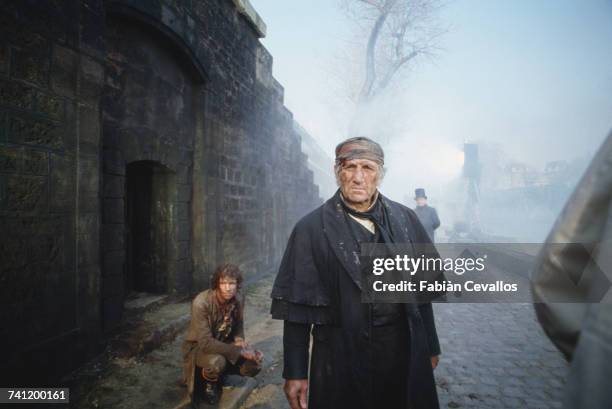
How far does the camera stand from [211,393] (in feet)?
9.80

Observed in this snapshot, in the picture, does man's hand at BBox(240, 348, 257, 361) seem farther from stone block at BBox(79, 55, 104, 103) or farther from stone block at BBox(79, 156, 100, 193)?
stone block at BBox(79, 55, 104, 103)

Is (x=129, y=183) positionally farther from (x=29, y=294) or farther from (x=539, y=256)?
(x=539, y=256)

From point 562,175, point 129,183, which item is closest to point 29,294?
point 129,183

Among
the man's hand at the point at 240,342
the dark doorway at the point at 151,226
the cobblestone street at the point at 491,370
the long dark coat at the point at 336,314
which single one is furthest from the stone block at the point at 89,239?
the long dark coat at the point at 336,314

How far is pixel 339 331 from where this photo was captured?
5.84 ft

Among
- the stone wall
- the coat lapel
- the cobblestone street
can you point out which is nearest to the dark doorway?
the stone wall

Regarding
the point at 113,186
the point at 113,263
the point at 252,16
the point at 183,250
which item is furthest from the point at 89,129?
the point at 252,16

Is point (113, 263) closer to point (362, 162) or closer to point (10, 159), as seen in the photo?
point (10, 159)

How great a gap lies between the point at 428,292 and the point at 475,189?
86.5ft

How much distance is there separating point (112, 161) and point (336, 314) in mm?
3703

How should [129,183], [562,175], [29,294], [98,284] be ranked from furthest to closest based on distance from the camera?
[562,175], [129,183], [98,284], [29,294]

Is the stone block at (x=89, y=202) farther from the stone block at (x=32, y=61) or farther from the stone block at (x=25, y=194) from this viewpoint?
the stone block at (x=32, y=61)

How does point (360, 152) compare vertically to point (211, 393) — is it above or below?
above

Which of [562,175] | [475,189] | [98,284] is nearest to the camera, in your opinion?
[98,284]
